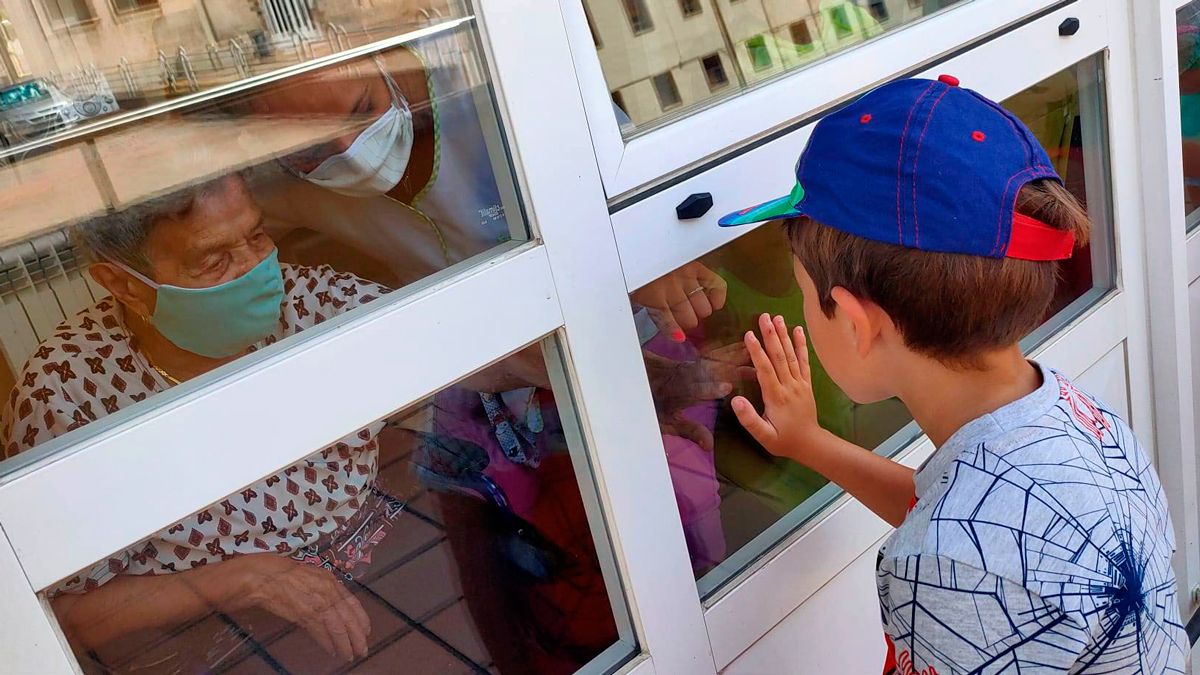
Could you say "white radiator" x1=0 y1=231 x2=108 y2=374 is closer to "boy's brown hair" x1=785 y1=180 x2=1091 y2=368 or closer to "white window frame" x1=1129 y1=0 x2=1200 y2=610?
"boy's brown hair" x1=785 y1=180 x2=1091 y2=368

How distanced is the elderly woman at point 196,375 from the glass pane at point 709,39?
41 centimetres

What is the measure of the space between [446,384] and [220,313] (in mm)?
232

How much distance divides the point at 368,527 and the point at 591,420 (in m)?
0.29

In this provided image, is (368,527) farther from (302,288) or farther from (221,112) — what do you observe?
(221,112)

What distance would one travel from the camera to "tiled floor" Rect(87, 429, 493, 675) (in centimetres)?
93

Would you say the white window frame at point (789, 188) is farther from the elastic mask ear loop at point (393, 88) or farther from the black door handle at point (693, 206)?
the elastic mask ear loop at point (393, 88)

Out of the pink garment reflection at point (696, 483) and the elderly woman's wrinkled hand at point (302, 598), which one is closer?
the elderly woman's wrinkled hand at point (302, 598)

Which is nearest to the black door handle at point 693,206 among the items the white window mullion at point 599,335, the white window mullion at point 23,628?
the white window mullion at point 599,335

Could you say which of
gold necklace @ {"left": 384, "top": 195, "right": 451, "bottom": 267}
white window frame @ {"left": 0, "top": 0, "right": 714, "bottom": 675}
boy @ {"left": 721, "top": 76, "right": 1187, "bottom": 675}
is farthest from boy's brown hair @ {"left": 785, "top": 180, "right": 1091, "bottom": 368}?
gold necklace @ {"left": 384, "top": 195, "right": 451, "bottom": 267}

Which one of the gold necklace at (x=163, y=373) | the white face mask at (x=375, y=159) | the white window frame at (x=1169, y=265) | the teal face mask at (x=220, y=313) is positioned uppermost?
the white face mask at (x=375, y=159)

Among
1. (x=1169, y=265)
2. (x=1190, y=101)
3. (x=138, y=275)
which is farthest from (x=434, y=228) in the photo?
(x=1190, y=101)

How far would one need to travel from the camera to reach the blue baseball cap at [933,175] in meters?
0.94

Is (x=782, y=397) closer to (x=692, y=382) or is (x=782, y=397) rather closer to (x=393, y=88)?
(x=692, y=382)

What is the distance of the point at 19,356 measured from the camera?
89 centimetres
